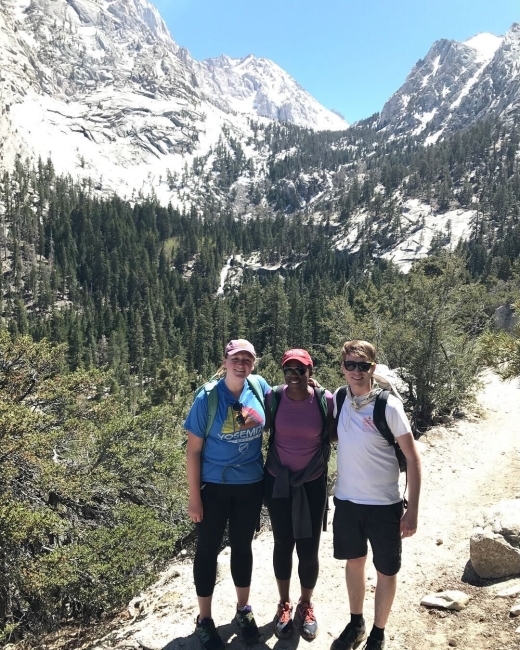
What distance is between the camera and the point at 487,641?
13.6 feet

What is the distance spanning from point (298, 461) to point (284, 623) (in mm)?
1745

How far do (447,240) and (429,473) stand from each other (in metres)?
130

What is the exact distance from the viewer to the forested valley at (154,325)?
7859 mm

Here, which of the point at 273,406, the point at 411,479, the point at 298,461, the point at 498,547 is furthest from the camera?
the point at 498,547

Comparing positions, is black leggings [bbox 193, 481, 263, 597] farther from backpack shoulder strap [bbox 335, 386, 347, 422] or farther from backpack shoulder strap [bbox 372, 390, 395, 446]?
backpack shoulder strap [bbox 372, 390, 395, 446]

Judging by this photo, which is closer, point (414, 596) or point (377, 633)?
point (377, 633)

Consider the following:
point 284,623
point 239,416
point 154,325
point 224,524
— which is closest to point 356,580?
point 284,623

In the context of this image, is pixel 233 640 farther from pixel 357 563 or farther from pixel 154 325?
pixel 154 325

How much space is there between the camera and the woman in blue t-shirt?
4000 mm

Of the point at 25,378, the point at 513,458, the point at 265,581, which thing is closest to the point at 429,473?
the point at 513,458

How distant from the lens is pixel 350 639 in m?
4.12

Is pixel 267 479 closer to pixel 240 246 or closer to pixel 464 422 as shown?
pixel 464 422

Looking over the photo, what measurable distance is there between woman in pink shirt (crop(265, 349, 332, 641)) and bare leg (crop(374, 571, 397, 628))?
2.22 ft

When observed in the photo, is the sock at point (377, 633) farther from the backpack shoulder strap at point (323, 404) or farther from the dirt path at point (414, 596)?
the backpack shoulder strap at point (323, 404)
